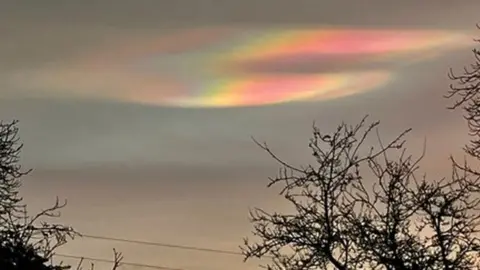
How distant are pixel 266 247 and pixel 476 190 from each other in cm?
349

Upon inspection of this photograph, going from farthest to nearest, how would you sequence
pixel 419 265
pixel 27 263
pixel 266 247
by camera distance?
pixel 27 263, pixel 266 247, pixel 419 265

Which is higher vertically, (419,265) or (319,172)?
(319,172)

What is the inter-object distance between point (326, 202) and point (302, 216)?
0.45 metres

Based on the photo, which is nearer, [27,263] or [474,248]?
[474,248]

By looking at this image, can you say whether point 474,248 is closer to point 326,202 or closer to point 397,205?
point 397,205

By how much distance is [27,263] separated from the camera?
752 inches

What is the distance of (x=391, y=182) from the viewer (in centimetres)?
1498

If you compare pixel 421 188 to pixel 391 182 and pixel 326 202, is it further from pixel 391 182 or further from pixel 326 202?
pixel 326 202

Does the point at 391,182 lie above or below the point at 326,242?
above

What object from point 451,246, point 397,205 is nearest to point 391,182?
point 397,205

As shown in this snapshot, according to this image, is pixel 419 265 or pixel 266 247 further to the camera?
pixel 266 247

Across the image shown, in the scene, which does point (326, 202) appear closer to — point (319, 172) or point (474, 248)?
point (319, 172)

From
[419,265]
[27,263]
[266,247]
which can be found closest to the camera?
[419,265]

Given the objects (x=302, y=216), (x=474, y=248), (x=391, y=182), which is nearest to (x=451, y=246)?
(x=474, y=248)
